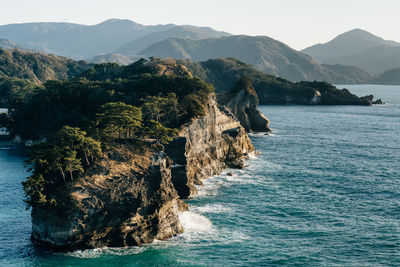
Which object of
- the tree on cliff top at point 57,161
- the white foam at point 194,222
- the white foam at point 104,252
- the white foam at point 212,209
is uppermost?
the tree on cliff top at point 57,161

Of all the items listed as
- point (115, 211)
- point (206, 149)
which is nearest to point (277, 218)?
point (115, 211)

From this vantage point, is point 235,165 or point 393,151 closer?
point 235,165

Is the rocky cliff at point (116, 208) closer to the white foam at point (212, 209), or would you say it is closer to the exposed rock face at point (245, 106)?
the white foam at point (212, 209)

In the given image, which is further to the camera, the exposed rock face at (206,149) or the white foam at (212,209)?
the exposed rock face at (206,149)

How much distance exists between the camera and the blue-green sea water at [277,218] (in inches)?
1987

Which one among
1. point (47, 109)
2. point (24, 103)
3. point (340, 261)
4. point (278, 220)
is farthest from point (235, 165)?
point (24, 103)

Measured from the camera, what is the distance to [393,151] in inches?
4395

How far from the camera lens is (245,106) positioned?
15012 centimetres

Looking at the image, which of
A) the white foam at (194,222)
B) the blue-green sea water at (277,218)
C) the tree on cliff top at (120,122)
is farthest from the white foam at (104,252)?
the tree on cliff top at (120,122)

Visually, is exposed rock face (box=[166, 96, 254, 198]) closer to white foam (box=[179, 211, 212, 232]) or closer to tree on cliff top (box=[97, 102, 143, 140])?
white foam (box=[179, 211, 212, 232])

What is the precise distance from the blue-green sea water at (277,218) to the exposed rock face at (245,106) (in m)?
39.0

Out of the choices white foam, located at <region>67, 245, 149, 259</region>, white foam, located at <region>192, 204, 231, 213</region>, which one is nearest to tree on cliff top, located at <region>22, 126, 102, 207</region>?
white foam, located at <region>67, 245, 149, 259</region>

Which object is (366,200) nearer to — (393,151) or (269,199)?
(269,199)

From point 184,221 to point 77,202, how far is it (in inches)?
764
